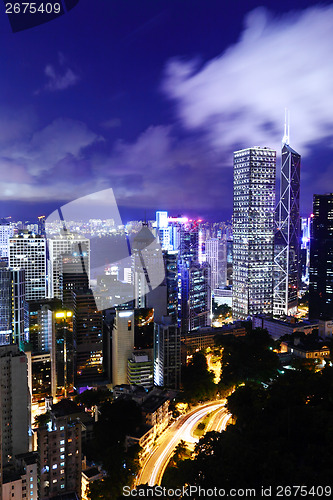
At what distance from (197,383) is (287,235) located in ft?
23.9

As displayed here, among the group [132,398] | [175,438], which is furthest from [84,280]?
[175,438]

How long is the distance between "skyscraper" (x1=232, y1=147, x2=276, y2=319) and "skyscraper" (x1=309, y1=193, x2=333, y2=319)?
4.59ft

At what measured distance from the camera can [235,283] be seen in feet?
37.7

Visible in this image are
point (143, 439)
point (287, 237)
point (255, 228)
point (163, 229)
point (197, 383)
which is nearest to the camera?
point (143, 439)

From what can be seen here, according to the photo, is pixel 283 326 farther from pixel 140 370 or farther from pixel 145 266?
pixel 140 370

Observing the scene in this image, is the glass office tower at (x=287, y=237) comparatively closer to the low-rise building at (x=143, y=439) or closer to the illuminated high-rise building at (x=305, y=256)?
the illuminated high-rise building at (x=305, y=256)

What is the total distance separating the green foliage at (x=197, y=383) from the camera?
5.96m

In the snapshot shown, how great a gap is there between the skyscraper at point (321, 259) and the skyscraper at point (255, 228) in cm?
140

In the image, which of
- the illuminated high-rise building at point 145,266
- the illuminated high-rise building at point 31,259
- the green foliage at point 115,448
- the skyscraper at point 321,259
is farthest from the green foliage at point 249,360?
the illuminated high-rise building at point 31,259

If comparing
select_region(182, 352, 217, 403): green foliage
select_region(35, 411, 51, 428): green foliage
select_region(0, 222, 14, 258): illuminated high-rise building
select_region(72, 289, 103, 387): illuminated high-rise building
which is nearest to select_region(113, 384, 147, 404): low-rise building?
select_region(182, 352, 217, 403): green foliage

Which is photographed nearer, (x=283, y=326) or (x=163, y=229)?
(x=283, y=326)

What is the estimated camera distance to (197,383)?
6.14m

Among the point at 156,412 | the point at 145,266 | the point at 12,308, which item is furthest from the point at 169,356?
the point at 12,308

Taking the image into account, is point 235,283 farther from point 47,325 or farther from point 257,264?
point 47,325
